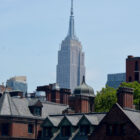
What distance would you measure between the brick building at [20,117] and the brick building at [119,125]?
1520 cm

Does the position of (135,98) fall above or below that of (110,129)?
above

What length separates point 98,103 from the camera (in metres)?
116

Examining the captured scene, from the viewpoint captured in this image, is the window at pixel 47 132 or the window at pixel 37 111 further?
the window at pixel 37 111

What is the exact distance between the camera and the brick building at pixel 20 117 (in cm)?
8969

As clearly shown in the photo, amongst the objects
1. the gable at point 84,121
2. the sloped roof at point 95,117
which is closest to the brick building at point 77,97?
the sloped roof at point 95,117

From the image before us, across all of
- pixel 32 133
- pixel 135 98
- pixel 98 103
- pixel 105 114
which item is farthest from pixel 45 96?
pixel 105 114

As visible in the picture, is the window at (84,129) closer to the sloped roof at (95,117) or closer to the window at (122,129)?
the sloped roof at (95,117)

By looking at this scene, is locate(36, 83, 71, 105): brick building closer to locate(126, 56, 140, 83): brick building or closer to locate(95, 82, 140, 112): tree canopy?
locate(95, 82, 140, 112): tree canopy

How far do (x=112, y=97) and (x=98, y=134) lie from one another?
120 feet

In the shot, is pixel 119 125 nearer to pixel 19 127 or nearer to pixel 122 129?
pixel 122 129

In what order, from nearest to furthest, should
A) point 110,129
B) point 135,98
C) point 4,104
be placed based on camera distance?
point 110,129 → point 4,104 → point 135,98

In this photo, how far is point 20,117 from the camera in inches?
3561

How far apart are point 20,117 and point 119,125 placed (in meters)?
19.6

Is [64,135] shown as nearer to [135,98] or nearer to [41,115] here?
[41,115]
